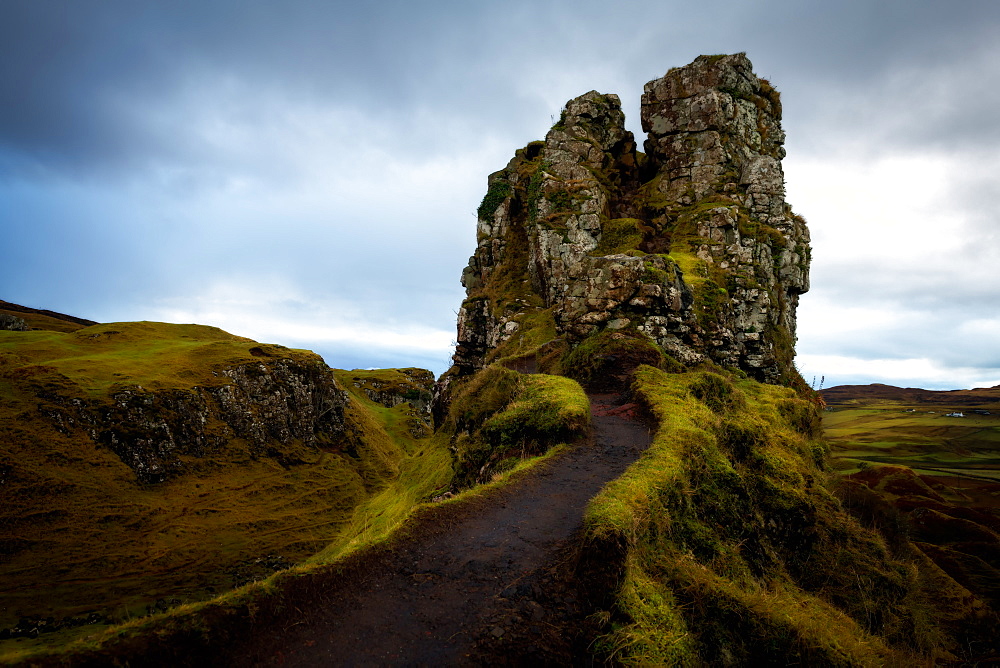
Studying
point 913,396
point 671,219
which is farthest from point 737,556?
point 913,396

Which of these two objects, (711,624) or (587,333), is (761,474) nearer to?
(711,624)

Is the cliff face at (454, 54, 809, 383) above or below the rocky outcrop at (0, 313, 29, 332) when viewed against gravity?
above

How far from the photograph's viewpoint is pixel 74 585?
19422 millimetres

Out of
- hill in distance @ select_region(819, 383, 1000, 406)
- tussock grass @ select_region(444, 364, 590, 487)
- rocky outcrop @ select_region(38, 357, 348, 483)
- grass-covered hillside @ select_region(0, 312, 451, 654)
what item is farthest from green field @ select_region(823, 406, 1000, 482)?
rocky outcrop @ select_region(38, 357, 348, 483)

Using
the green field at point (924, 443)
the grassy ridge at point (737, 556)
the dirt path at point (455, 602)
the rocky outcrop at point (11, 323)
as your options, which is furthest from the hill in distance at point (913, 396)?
the rocky outcrop at point (11, 323)

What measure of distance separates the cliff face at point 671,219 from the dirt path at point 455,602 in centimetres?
2224

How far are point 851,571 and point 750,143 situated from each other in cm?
4537

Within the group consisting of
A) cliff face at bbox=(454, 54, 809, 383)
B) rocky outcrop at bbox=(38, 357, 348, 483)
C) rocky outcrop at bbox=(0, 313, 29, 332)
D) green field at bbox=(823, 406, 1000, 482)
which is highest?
cliff face at bbox=(454, 54, 809, 383)

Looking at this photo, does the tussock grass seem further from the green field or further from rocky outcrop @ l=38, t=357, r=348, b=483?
the green field

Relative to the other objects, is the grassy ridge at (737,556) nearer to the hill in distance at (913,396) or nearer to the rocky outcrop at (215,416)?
the rocky outcrop at (215,416)

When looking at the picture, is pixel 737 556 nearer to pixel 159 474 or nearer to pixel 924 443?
pixel 159 474

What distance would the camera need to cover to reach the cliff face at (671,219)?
3353cm

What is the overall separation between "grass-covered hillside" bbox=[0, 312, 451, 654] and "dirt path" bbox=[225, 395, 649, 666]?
4745mm

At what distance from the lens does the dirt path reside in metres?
4.56
